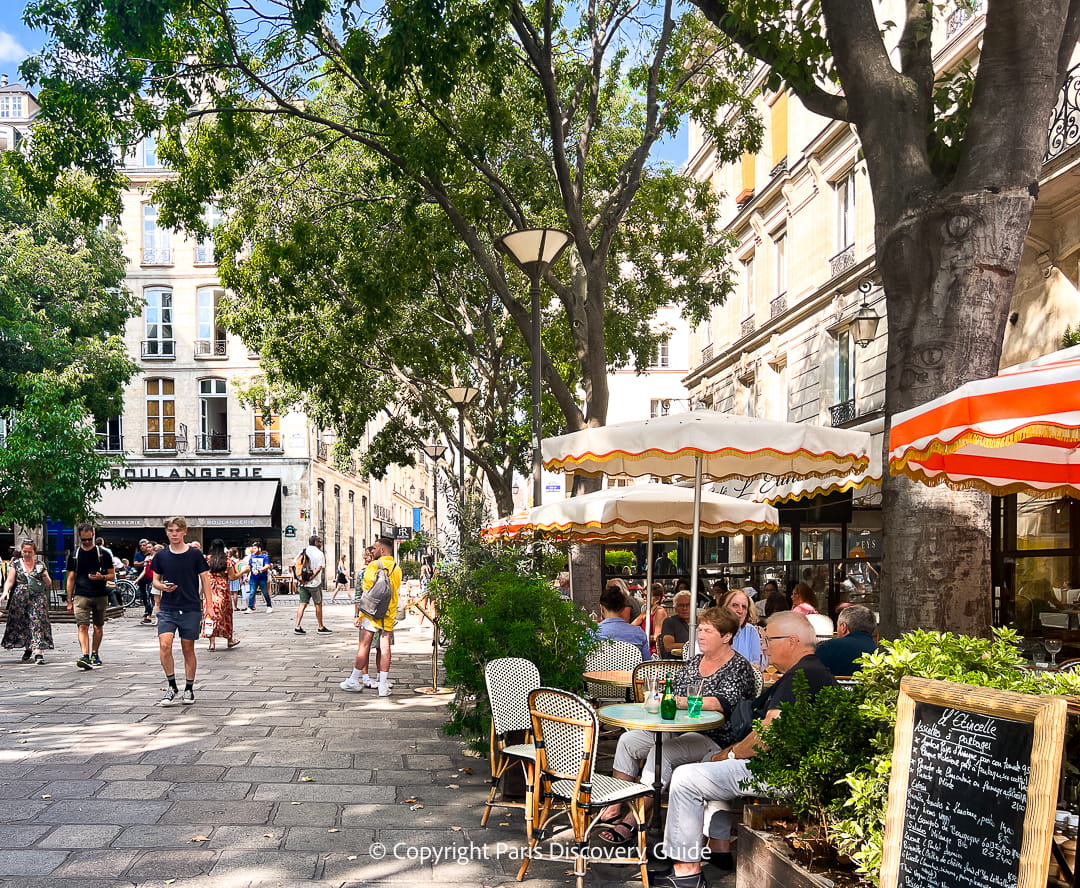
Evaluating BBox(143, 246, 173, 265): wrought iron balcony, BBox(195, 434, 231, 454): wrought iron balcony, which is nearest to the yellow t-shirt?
BBox(195, 434, 231, 454): wrought iron balcony

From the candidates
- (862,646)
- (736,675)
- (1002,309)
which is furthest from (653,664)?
(1002,309)

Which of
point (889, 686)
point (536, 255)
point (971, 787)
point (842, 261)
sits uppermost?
point (842, 261)

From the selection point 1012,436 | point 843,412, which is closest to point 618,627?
point 1012,436

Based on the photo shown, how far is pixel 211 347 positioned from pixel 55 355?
1072cm

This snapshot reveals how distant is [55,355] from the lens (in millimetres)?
30359

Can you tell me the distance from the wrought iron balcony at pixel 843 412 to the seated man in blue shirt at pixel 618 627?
10.7 metres

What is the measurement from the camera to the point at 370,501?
56.8 metres

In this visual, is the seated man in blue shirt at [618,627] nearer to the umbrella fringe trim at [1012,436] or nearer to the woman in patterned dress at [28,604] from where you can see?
the umbrella fringe trim at [1012,436]

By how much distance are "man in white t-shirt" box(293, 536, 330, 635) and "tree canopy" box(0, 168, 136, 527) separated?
8131 millimetres

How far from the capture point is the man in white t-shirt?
19.6 meters

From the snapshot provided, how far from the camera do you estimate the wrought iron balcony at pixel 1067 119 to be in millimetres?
11297

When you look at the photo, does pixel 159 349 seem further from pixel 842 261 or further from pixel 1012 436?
pixel 1012 436

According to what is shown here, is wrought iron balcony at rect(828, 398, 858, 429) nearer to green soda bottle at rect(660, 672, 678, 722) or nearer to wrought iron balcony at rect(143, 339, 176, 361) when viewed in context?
green soda bottle at rect(660, 672, 678, 722)

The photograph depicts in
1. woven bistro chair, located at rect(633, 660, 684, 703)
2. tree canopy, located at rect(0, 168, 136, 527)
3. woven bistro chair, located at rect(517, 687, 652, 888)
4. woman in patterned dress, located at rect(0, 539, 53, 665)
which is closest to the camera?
woven bistro chair, located at rect(517, 687, 652, 888)
